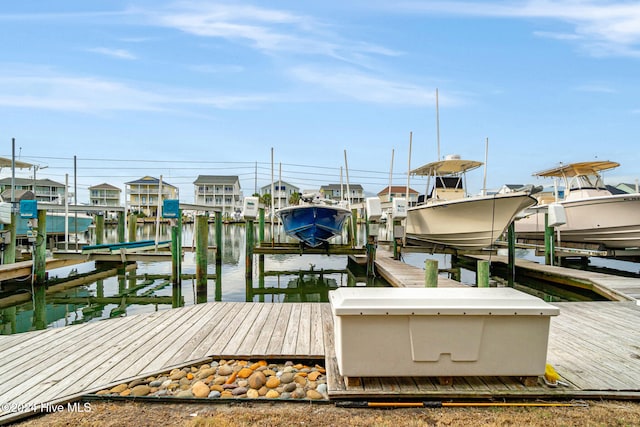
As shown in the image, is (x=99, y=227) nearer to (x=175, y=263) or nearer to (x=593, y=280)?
(x=175, y=263)

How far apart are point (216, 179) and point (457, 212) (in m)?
76.9

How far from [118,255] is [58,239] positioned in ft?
38.1

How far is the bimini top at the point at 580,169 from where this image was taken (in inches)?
579

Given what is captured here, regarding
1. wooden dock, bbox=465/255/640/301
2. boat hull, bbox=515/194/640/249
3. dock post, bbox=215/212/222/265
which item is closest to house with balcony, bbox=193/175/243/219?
dock post, bbox=215/212/222/265

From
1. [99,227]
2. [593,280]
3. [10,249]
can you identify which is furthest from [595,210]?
[99,227]

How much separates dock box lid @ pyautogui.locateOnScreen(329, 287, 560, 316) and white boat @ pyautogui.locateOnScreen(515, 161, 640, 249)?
12.0 metres

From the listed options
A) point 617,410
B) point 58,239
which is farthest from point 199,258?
point 58,239

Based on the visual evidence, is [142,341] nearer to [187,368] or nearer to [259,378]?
[187,368]

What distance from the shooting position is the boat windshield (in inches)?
602

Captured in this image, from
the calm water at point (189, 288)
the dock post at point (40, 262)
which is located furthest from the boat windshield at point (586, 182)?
the dock post at point (40, 262)

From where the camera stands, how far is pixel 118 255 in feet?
40.4

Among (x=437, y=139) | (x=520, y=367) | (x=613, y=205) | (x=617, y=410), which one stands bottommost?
(x=617, y=410)

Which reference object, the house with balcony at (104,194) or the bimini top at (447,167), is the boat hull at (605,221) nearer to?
the bimini top at (447,167)

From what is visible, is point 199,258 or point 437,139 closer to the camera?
point 199,258
